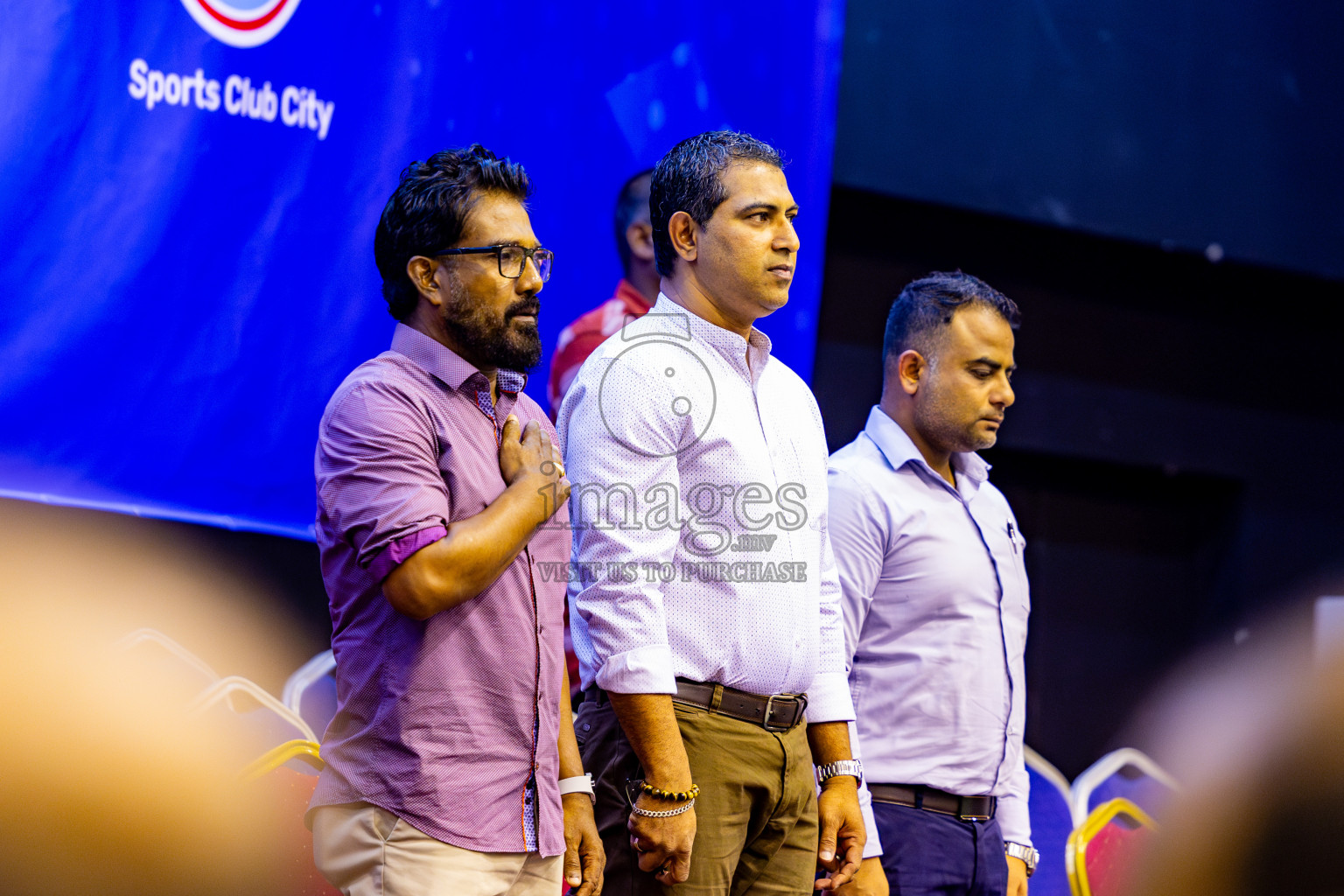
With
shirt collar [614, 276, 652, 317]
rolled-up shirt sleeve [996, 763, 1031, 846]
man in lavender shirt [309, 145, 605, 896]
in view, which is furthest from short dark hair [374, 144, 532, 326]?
rolled-up shirt sleeve [996, 763, 1031, 846]

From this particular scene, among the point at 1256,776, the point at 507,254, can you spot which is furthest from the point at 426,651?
the point at 1256,776

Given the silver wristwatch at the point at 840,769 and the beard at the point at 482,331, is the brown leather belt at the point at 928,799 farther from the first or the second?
the beard at the point at 482,331

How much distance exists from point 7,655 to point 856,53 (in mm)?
2720

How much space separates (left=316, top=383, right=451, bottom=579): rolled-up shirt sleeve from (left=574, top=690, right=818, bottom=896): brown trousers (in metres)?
0.45

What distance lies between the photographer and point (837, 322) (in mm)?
3939

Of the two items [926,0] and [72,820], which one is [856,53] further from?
[72,820]

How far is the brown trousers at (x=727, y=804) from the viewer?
170 cm

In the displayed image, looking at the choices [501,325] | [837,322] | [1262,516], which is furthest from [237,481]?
[1262,516]

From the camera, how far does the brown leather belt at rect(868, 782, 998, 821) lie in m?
2.26

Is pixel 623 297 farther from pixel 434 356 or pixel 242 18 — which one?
pixel 434 356

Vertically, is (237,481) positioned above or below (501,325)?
below

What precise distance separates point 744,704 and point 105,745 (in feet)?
4.23

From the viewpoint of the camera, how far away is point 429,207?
173 cm

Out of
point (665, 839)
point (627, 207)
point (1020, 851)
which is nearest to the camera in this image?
point (665, 839)
